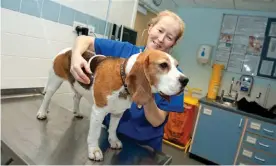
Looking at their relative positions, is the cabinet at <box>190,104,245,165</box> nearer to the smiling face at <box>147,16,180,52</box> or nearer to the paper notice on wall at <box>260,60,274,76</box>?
the paper notice on wall at <box>260,60,274,76</box>

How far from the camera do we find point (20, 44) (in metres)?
1.35

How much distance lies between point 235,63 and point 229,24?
26.4 inches

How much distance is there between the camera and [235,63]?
3.66 meters

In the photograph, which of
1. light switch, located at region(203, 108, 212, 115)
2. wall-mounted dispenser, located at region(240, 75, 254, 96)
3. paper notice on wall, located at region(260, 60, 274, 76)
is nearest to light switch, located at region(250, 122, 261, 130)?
light switch, located at region(203, 108, 212, 115)

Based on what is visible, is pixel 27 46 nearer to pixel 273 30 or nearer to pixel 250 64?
pixel 250 64

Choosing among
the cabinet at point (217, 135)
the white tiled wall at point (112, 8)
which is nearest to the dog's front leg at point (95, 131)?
the white tiled wall at point (112, 8)

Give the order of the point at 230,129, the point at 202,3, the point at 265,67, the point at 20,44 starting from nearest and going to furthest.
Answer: the point at 20,44 < the point at 230,129 < the point at 265,67 < the point at 202,3

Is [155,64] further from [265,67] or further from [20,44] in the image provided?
[265,67]

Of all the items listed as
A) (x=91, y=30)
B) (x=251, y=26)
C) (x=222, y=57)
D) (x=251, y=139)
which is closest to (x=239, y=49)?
(x=222, y=57)

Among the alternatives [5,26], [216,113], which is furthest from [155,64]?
[216,113]

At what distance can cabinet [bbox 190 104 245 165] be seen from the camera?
9.78ft

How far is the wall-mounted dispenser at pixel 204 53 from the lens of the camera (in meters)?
3.71

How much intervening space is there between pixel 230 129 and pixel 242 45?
147cm

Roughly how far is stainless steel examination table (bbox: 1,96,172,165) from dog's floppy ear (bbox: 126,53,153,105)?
310 millimetres
